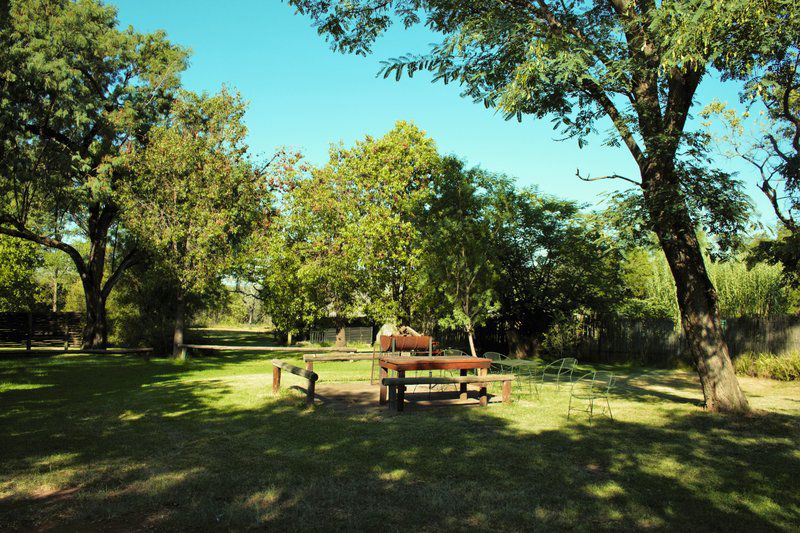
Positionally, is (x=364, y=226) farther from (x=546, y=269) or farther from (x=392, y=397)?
(x=392, y=397)

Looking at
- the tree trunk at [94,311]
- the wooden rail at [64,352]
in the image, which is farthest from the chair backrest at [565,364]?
the tree trunk at [94,311]

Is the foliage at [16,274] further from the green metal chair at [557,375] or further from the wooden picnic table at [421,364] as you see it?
the green metal chair at [557,375]

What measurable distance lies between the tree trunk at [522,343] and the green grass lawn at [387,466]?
11.5 m

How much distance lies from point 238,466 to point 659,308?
86.6 ft

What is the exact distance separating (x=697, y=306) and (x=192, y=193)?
1621 cm

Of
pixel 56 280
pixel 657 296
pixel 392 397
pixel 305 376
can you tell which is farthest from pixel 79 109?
pixel 56 280

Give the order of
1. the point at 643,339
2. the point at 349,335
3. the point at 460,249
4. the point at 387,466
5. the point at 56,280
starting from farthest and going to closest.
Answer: the point at 56,280 → the point at 349,335 → the point at 643,339 → the point at 460,249 → the point at 387,466

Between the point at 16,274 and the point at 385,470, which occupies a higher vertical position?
the point at 16,274

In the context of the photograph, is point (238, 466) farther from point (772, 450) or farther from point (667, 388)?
point (667, 388)

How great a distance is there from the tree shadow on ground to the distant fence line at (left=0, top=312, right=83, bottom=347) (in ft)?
64.8

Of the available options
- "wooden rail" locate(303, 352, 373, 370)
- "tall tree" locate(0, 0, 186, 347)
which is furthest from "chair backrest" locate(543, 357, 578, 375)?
"tall tree" locate(0, 0, 186, 347)

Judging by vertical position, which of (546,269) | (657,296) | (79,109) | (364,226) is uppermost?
(79,109)

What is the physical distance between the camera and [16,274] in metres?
27.9

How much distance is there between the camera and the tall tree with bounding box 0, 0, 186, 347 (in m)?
17.5
